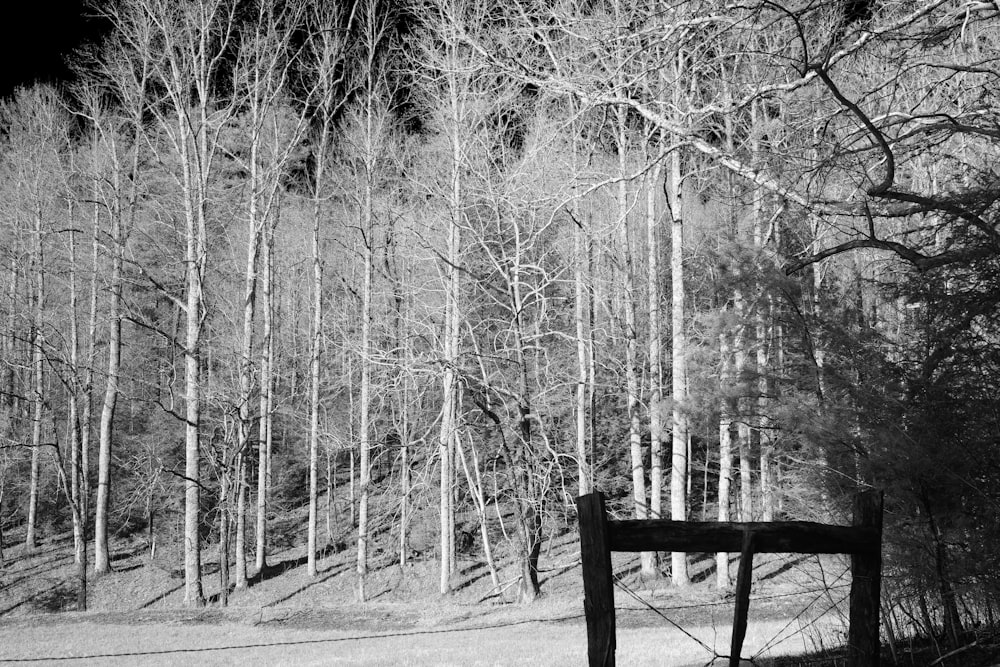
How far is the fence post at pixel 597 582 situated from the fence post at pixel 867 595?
4.29ft

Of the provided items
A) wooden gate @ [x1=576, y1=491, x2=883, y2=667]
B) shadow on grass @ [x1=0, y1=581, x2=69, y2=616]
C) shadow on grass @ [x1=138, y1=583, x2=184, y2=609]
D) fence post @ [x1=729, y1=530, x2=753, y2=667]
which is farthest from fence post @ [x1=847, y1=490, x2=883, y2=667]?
shadow on grass @ [x1=0, y1=581, x2=69, y2=616]

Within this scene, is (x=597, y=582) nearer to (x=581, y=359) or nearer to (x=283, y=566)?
(x=581, y=359)

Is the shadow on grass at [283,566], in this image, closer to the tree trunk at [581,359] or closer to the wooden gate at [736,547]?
the tree trunk at [581,359]

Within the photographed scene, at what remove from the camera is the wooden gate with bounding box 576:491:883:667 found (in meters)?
3.96

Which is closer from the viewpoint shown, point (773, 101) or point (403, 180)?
point (773, 101)

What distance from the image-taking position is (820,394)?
310 inches

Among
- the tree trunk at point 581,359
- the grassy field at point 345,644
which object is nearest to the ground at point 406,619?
the grassy field at point 345,644

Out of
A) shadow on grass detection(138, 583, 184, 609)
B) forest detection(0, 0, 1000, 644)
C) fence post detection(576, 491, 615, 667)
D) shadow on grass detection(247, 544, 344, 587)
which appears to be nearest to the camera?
fence post detection(576, 491, 615, 667)

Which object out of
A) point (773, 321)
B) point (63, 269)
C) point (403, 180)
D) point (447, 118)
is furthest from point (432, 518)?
point (773, 321)

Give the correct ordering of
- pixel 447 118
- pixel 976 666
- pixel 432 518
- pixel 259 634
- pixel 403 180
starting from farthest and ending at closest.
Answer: pixel 432 518 < pixel 403 180 < pixel 447 118 < pixel 259 634 < pixel 976 666

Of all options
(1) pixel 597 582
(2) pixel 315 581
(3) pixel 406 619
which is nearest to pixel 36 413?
(2) pixel 315 581

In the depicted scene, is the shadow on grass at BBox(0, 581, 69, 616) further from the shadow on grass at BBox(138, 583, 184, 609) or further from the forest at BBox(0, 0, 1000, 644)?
the shadow on grass at BBox(138, 583, 184, 609)

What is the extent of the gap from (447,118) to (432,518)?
1236 cm

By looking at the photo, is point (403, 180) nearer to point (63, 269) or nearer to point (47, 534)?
point (63, 269)
